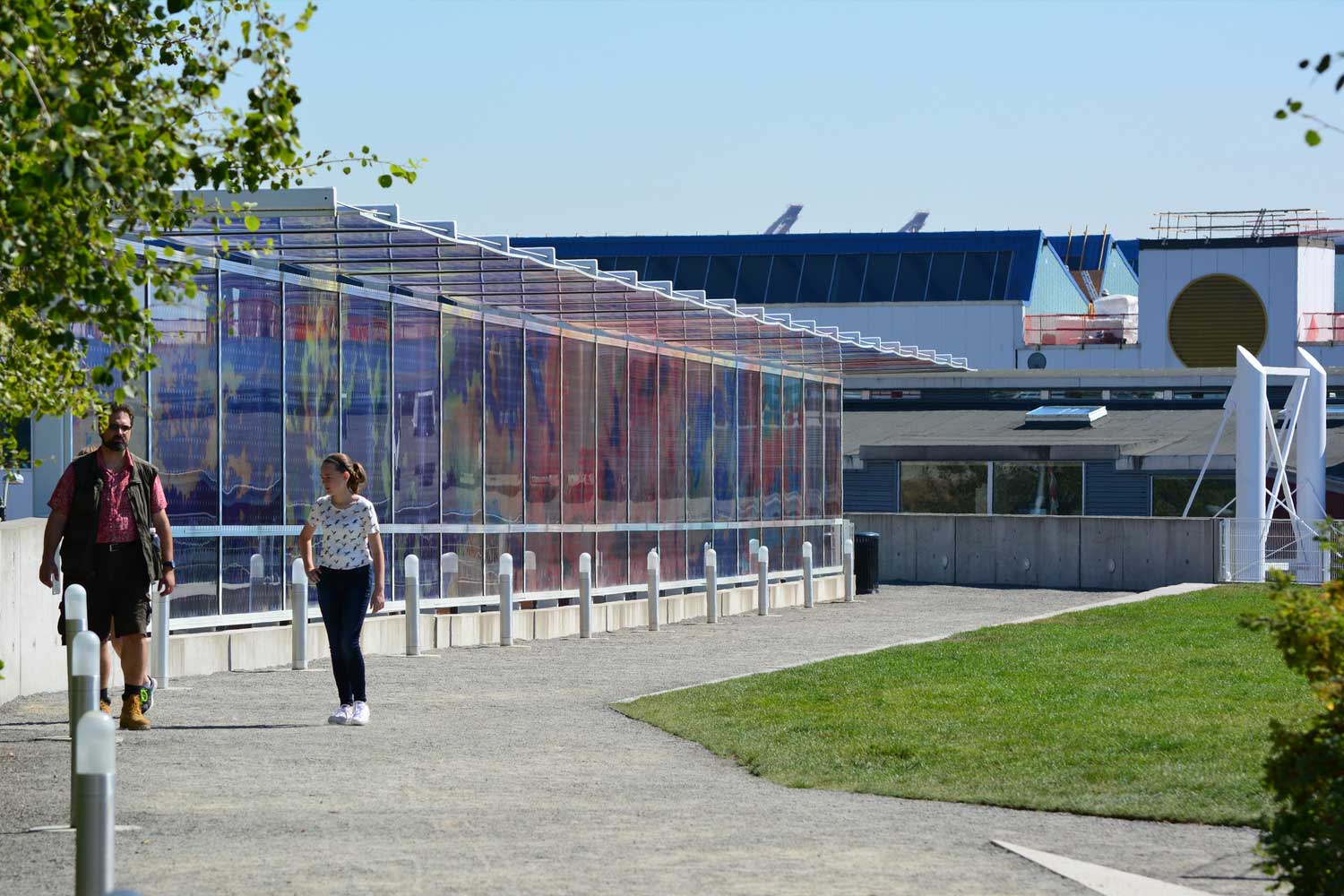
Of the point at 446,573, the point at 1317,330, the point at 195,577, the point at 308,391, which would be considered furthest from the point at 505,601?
the point at 1317,330

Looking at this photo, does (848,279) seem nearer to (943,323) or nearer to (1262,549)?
(943,323)

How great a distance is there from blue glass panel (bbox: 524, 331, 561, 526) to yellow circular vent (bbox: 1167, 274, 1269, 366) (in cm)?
4108

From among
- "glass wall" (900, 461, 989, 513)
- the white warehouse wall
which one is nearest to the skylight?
"glass wall" (900, 461, 989, 513)

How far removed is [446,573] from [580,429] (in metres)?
4.46

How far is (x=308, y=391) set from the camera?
Answer: 20359 mm

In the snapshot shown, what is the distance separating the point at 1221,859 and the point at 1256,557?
2816 centimetres

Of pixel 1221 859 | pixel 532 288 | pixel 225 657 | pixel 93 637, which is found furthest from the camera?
pixel 532 288

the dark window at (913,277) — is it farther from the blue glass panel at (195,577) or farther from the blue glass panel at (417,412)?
the blue glass panel at (195,577)

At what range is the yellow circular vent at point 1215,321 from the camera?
209 feet

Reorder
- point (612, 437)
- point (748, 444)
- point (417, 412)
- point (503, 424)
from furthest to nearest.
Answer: point (748, 444) → point (612, 437) → point (503, 424) → point (417, 412)

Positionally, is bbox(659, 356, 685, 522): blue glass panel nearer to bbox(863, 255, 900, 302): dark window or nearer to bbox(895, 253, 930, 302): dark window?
bbox(895, 253, 930, 302): dark window

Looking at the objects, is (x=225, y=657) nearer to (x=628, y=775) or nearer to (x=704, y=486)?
(x=628, y=775)

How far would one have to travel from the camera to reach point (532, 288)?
22.8 meters

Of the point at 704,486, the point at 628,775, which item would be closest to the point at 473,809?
the point at 628,775
